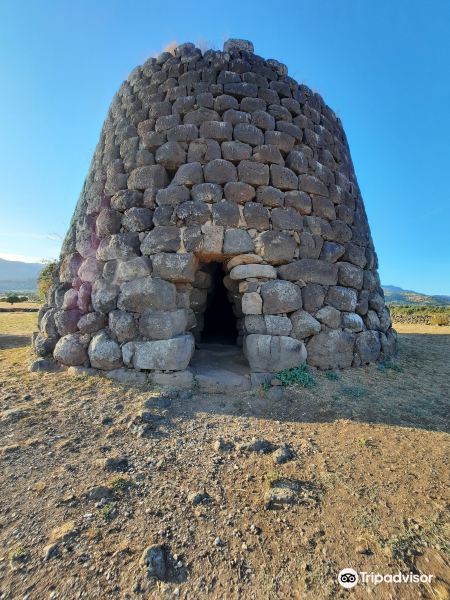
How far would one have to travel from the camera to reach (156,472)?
2.62 meters

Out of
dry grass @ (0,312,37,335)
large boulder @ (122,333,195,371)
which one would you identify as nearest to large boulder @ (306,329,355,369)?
large boulder @ (122,333,195,371)

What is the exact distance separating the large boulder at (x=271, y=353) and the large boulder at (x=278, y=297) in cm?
41

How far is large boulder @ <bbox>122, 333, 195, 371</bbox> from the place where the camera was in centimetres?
442

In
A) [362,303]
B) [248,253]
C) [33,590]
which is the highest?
[248,253]

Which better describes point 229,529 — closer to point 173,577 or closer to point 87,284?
point 173,577

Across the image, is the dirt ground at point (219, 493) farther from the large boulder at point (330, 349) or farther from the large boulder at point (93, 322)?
the large boulder at point (93, 322)

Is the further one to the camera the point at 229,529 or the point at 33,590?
the point at 229,529

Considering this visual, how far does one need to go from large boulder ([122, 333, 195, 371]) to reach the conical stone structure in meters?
0.02

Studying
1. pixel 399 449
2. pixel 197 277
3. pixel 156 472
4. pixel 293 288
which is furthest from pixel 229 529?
pixel 197 277

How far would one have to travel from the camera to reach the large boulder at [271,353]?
15.0 feet

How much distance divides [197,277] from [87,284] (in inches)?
71.6

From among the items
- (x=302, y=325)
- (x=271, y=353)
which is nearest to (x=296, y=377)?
(x=271, y=353)

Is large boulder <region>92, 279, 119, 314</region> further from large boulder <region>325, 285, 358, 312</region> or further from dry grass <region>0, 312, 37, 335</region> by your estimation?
dry grass <region>0, 312, 37, 335</region>

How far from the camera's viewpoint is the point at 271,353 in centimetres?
457
